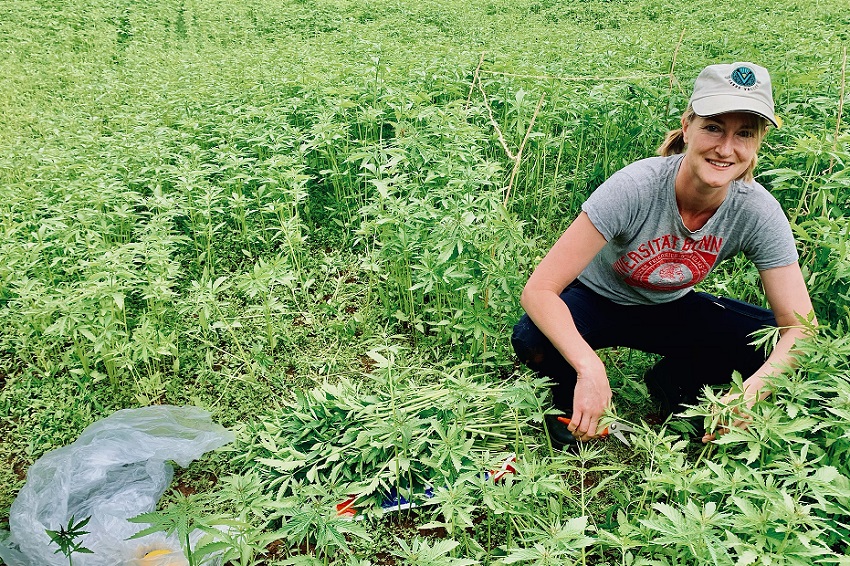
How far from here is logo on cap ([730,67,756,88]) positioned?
204cm

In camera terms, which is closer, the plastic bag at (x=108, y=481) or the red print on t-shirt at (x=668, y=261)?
the plastic bag at (x=108, y=481)

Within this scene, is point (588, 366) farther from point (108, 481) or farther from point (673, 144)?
point (108, 481)

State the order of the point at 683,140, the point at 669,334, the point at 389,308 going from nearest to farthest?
the point at 683,140
the point at 669,334
the point at 389,308

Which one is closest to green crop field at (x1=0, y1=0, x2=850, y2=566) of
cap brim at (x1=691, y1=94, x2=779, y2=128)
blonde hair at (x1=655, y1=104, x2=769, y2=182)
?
blonde hair at (x1=655, y1=104, x2=769, y2=182)

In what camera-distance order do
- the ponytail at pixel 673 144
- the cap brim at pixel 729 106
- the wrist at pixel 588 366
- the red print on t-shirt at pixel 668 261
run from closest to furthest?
the cap brim at pixel 729 106 → the wrist at pixel 588 366 → the red print on t-shirt at pixel 668 261 → the ponytail at pixel 673 144

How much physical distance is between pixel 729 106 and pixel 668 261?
1.84 feet

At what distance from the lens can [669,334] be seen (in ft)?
8.39

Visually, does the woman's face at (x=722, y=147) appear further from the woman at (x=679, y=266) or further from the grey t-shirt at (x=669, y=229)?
the grey t-shirt at (x=669, y=229)

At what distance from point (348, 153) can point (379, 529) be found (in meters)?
2.45

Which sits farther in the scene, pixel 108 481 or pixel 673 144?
pixel 673 144

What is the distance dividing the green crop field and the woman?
0.62 feet

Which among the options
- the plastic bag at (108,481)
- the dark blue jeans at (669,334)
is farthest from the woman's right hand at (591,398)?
the plastic bag at (108,481)

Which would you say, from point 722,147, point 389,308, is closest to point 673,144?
point 722,147

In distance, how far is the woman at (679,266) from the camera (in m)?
2.10
